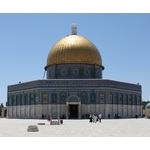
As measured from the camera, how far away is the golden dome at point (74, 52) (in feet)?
151

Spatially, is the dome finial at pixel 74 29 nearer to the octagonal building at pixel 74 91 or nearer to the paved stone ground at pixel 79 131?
the octagonal building at pixel 74 91

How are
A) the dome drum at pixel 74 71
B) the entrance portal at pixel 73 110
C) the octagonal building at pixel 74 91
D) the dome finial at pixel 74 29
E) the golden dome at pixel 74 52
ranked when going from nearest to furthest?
1. the octagonal building at pixel 74 91
2. the entrance portal at pixel 73 110
3. the dome drum at pixel 74 71
4. the golden dome at pixel 74 52
5. the dome finial at pixel 74 29

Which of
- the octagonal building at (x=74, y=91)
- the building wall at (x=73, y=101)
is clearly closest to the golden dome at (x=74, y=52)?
the octagonal building at (x=74, y=91)

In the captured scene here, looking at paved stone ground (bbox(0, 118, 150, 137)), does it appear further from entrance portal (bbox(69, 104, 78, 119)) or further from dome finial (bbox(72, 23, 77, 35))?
dome finial (bbox(72, 23, 77, 35))

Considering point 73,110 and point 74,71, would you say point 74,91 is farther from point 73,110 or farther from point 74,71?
point 74,71

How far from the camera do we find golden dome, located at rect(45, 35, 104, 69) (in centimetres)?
4600

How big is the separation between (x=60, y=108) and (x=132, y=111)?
41.1ft

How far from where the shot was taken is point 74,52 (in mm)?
46125

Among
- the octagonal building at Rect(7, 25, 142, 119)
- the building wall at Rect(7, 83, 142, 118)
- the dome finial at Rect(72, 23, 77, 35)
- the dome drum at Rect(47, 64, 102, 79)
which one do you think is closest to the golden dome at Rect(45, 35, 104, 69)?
the octagonal building at Rect(7, 25, 142, 119)
